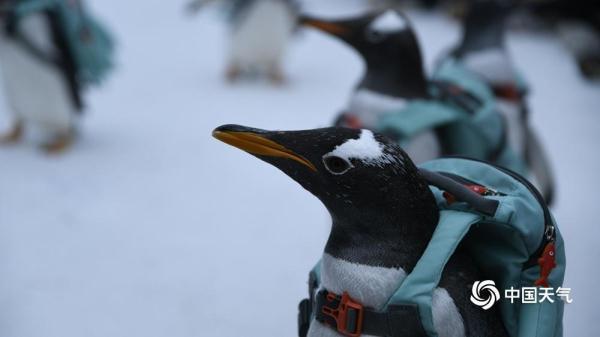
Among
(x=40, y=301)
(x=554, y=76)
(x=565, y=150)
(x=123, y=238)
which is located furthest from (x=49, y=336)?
(x=554, y=76)

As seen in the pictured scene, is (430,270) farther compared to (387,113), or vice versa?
(387,113)

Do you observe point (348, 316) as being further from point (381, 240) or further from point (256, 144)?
point (256, 144)

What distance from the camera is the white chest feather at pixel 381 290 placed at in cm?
66

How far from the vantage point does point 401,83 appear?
1.28 meters

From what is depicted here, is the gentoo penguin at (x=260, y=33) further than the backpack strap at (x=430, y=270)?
Yes

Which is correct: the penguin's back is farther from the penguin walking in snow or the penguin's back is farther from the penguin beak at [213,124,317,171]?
the penguin beak at [213,124,317,171]

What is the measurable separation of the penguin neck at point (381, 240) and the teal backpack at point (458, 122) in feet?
1.56

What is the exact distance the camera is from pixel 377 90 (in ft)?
4.22

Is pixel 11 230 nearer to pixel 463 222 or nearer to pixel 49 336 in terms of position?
pixel 49 336

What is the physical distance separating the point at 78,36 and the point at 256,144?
1.41m

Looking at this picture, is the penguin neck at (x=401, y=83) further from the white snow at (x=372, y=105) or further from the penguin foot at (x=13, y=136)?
the penguin foot at (x=13, y=136)

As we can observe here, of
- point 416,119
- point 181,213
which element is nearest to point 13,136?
point 181,213

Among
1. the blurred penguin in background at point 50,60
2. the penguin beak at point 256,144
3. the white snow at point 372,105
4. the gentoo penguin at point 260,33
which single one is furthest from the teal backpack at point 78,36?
the penguin beak at point 256,144

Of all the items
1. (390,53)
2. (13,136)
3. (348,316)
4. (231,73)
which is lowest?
(13,136)
